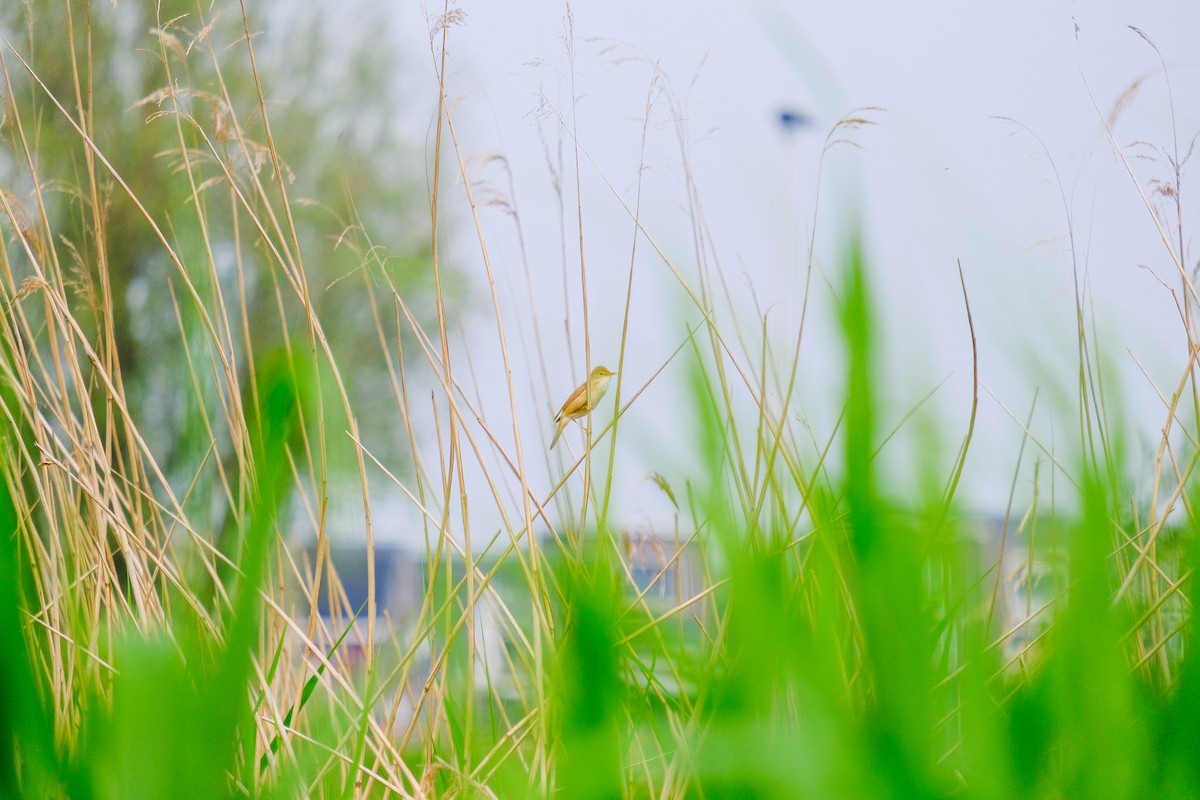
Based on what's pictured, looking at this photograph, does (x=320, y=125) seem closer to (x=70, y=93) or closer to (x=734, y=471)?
(x=70, y=93)

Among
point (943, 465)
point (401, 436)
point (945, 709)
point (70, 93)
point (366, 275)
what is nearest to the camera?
point (943, 465)

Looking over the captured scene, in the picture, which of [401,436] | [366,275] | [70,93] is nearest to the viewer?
[366,275]

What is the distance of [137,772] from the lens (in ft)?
1.09

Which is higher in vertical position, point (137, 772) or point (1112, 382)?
point (1112, 382)

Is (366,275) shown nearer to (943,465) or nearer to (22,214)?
(22,214)


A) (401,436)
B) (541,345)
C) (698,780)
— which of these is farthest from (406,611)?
(401,436)

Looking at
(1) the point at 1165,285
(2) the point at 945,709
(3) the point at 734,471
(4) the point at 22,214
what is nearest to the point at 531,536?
(3) the point at 734,471

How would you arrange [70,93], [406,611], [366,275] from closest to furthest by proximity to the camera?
[366,275] → [406,611] → [70,93]

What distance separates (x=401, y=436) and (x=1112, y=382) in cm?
769

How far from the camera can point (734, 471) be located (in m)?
0.88

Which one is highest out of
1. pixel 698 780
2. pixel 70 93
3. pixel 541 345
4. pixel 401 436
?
pixel 70 93

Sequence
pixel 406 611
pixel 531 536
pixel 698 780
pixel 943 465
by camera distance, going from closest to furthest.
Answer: pixel 943 465, pixel 698 780, pixel 531 536, pixel 406 611

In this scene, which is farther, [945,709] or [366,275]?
[366,275]

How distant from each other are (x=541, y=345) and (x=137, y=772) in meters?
0.93
